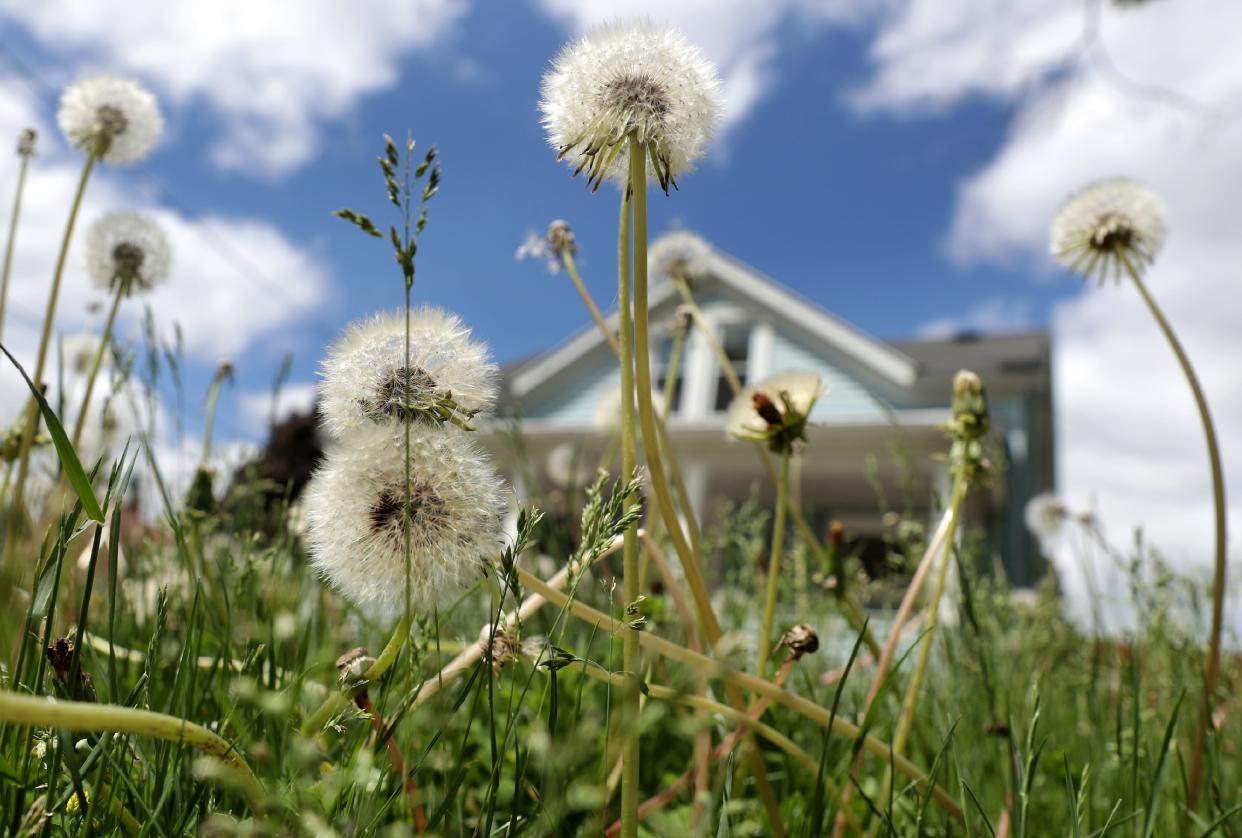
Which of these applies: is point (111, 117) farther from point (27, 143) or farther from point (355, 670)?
point (355, 670)

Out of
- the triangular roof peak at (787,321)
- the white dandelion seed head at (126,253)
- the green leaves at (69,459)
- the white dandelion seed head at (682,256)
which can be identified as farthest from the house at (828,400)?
the green leaves at (69,459)

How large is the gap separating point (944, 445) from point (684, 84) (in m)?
13.1

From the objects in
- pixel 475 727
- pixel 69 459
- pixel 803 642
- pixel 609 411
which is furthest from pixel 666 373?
pixel 69 459

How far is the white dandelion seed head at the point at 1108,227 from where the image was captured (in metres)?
2.15

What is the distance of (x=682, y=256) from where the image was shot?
3027 millimetres

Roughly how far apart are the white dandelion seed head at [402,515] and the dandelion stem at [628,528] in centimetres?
15

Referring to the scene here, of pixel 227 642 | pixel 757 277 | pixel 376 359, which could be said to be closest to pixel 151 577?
pixel 227 642

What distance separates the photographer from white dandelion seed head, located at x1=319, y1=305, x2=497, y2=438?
959 mm

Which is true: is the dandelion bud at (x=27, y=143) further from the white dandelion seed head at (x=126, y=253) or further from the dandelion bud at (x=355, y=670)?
the dandelion bud at (x=355, y=670)

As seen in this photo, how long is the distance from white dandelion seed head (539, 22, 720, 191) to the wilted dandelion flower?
0.55 meters

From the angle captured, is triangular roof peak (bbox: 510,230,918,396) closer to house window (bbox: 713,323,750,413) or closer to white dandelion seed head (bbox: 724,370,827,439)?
house window (bbox: 713,323,750,413)

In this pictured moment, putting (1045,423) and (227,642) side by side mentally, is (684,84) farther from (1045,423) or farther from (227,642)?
(1045,423)

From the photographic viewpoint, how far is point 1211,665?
1.61m

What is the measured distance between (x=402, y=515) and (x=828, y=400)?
48.4 ft
